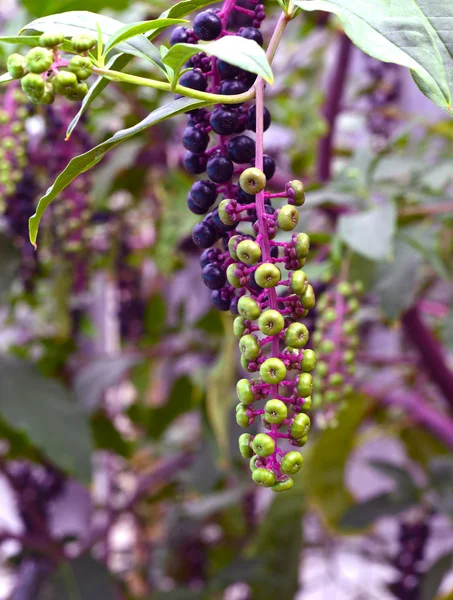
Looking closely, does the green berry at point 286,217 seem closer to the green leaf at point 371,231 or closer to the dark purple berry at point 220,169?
the dark purple berry at point 220,169

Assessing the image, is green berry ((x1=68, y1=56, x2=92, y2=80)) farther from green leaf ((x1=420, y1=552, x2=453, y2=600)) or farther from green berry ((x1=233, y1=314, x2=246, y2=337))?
green leaf ((x1=420, y1=552, x2=453, y2=600))

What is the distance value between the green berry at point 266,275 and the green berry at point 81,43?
0.38ft

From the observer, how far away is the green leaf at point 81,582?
998mm

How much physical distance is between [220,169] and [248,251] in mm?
58

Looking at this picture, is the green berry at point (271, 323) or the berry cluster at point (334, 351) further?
the berry cluster at point (334, 351)

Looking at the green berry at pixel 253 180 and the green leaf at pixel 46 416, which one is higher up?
the green berry at pixel 253 180

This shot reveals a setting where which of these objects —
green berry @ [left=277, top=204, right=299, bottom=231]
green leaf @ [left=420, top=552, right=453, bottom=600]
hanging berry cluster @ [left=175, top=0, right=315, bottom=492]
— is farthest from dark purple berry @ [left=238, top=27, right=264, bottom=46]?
green leaf @ [left=420, top=552, right=453, bottom=600]

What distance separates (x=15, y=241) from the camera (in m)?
0.83

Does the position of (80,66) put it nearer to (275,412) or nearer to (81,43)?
(81,43)

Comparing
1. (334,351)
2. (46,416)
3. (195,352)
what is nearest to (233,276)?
(334,351)

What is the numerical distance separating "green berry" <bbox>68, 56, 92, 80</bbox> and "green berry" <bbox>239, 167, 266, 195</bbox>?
8 centimetres

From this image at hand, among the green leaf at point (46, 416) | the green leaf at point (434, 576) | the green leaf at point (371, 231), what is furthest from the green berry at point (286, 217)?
the green leaf at point (434, 576)

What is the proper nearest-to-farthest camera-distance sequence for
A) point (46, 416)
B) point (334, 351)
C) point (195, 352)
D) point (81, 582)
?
point (334, 351) → point (46, 416) → point (81, 582) → point (195, 352)

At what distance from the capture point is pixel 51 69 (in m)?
0.26
